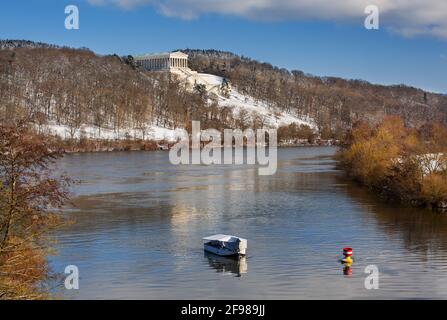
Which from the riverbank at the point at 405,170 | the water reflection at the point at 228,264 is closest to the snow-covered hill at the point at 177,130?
the riverbank at the point at 405,170

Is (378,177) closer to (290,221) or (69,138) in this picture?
(290,221)

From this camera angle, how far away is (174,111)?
127 metres

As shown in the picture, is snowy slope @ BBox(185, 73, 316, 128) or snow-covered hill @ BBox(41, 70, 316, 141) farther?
snowy slope @ BBox(185, 73, 316, 128)

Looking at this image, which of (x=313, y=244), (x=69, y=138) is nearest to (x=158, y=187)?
(x=313, y=244)

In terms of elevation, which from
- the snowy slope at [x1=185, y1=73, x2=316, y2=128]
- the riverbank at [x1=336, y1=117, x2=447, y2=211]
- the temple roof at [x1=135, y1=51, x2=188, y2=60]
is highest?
the temple roof at [x1=135, y1=51, x2=188, y2=60]

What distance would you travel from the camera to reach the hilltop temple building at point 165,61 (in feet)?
596

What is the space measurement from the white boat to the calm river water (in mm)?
383

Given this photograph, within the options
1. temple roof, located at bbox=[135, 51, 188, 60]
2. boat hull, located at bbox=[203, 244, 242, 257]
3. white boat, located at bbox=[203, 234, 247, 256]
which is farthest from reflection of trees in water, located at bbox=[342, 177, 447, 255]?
temple roof, located at bbox=[135, 51, 188, 60]

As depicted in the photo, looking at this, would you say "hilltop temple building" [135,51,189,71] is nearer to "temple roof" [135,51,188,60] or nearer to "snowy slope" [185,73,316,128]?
"temple roof" [135,51,188,60]

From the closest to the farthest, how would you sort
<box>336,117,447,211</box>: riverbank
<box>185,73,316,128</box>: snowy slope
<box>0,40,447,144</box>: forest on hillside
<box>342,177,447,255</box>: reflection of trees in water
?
1. <box>342,177,447,255</box>: reflection of trees in water
2. <box>336,117,447,211</box>: riverbank
3. <box>0,40,447,144</box>: forest on hillside
4. <box>185,73,316,128</box>: snowy slope

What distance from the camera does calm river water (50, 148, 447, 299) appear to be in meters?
17.9

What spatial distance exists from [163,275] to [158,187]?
23.8 m

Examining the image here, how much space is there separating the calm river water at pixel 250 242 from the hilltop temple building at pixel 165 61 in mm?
141787

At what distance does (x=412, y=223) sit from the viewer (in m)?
28.1
